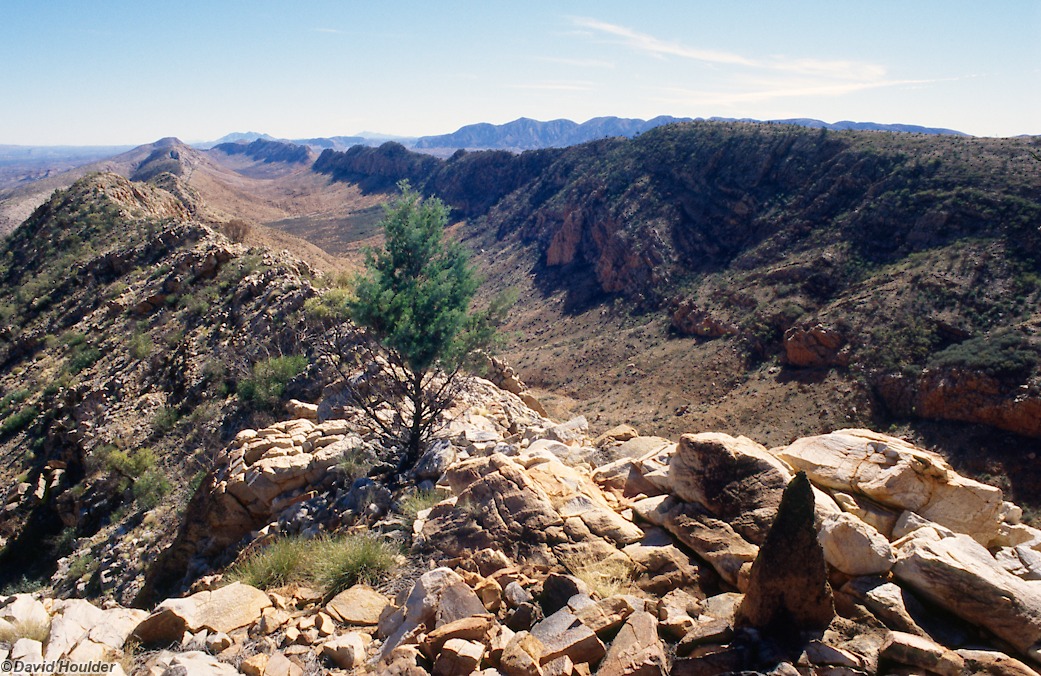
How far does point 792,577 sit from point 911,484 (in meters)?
3.00

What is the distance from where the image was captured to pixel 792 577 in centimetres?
429

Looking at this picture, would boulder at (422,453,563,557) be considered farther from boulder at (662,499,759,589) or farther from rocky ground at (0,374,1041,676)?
boulder at (662,499,759,589)

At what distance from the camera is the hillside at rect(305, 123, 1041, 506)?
26.9m

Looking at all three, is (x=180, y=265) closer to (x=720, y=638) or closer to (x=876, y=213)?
(x=720, y=638)

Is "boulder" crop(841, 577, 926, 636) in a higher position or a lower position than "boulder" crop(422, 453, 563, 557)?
higher

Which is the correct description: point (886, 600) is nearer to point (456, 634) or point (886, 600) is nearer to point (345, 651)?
point (456, 634)

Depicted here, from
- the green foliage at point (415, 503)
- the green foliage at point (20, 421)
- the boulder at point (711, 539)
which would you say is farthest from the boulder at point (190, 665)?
the green foliage at point (20, 421)

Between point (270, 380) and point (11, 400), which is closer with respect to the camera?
point (270, 380)

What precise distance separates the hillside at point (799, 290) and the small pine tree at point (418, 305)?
21801 millimetres

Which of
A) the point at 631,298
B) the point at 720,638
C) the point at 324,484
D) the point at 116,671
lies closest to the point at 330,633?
the point at 116,671

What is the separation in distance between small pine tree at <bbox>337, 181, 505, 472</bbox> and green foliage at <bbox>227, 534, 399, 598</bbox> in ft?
9.44

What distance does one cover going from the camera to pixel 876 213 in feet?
120

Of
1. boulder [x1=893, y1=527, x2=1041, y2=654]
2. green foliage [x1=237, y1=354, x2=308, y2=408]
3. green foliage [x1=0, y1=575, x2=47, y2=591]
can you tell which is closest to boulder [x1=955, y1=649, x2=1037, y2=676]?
boulder [x1=893, y1=527, x2=1041, y2=654]

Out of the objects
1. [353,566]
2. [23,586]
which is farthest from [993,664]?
[23,586]
